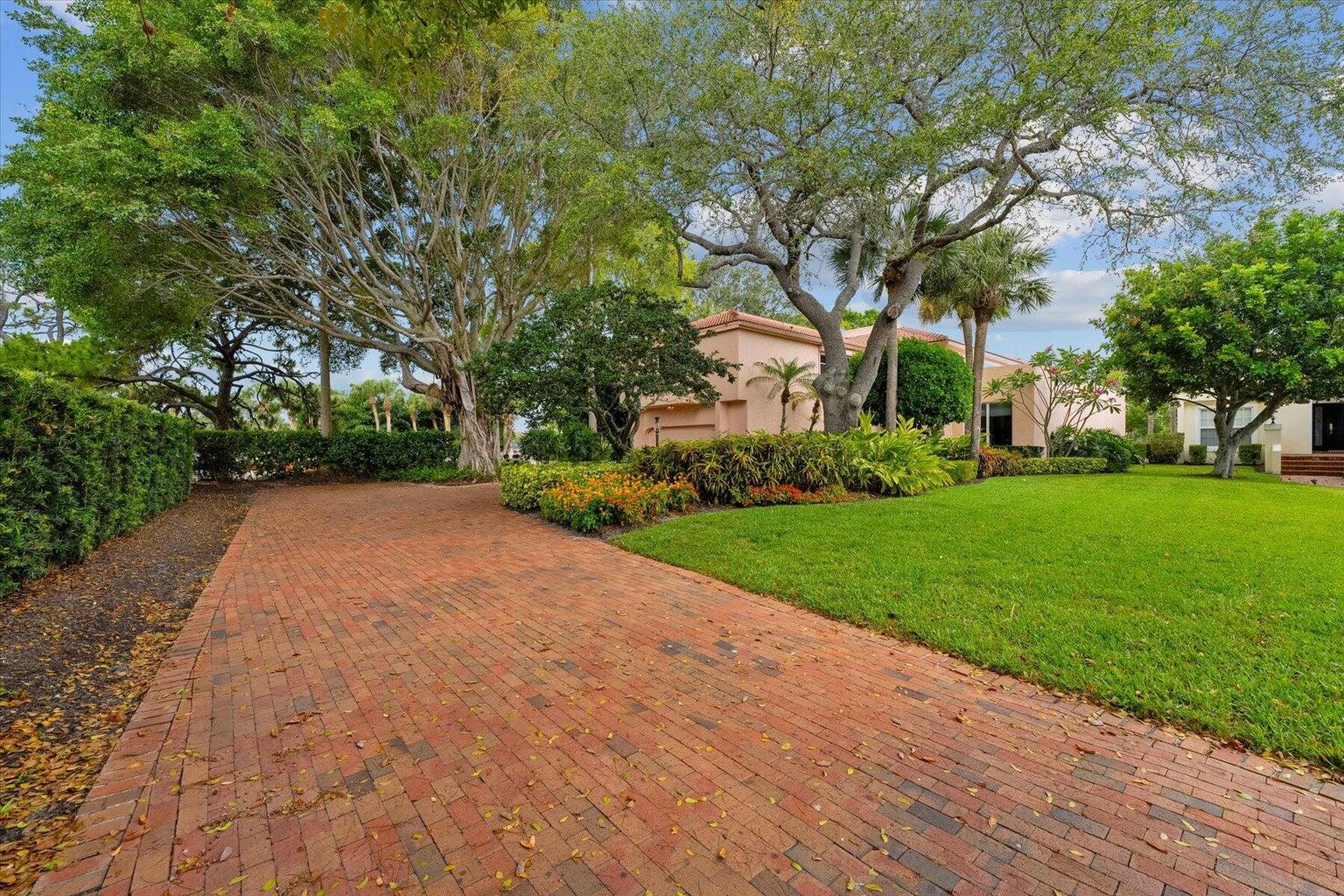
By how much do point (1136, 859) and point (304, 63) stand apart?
17.3 meters

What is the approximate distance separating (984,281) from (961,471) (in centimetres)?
653

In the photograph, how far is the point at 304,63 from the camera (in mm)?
12383

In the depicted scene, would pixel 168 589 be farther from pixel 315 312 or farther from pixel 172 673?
pixel 315 312

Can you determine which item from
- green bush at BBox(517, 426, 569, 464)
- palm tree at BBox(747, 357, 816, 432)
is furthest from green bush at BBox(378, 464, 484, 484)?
palm tree at BBox(747, 357, 816, 432)

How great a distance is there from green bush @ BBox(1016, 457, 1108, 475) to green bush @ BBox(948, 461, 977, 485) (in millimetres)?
3480

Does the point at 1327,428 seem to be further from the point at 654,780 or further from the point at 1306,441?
the point at 654,780

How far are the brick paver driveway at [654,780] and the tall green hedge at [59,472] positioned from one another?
192cm

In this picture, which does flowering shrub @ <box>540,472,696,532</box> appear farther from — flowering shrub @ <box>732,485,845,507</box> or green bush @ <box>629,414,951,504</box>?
flowering shrub @ <box>732,485,845,507</box>

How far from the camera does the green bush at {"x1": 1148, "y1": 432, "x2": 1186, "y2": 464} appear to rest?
24375 millimetres

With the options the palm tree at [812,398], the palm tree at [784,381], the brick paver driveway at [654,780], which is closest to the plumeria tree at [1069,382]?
the palm tree at [812,398]

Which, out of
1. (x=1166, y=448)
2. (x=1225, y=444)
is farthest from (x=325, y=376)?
(x=1166, y=448)

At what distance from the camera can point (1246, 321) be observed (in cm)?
1362

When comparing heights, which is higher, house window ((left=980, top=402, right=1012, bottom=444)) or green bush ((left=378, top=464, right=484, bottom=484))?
house window ((left=980, top=402, right=1012, bottom=444))

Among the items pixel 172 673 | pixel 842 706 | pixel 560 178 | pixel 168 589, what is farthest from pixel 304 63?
pixel 842 706
